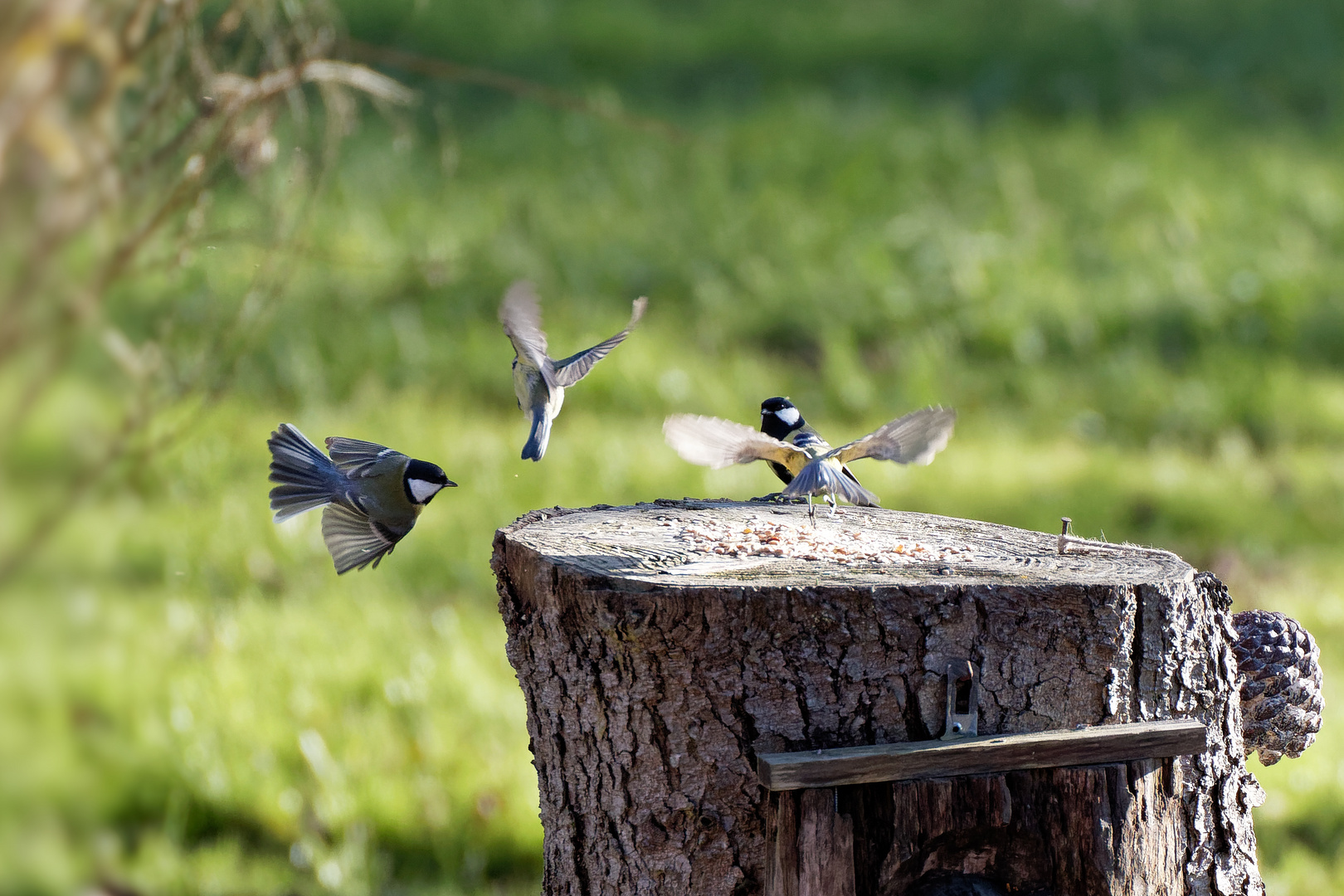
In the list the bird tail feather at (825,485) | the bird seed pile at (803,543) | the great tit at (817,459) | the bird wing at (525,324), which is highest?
the bird wing at (525,324)

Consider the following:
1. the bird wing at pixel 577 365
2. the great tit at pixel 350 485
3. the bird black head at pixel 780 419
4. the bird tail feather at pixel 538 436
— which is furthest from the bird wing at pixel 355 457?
the bird black head at pixel 780 419

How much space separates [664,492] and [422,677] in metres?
1.58

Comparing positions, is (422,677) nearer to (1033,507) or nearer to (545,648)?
(545,648)

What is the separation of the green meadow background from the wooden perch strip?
0.91 meters

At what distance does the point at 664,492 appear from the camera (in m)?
5.19

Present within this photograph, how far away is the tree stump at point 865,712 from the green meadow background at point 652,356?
28.8 inches

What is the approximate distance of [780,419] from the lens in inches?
122

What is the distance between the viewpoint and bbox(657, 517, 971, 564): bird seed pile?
2225mm

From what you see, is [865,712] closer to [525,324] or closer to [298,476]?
[525,324]

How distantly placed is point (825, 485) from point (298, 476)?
115 cm

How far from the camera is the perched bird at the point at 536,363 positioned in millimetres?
2541

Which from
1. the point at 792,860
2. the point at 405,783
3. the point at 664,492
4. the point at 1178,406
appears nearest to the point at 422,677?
the point at 405,783

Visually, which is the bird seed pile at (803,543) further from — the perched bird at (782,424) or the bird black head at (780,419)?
the bird black head at (780,419)

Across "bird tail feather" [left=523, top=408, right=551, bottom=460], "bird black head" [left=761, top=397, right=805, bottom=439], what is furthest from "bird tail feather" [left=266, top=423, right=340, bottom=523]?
"bird black head" [left=761, top=397, right=805, bottom=439]
